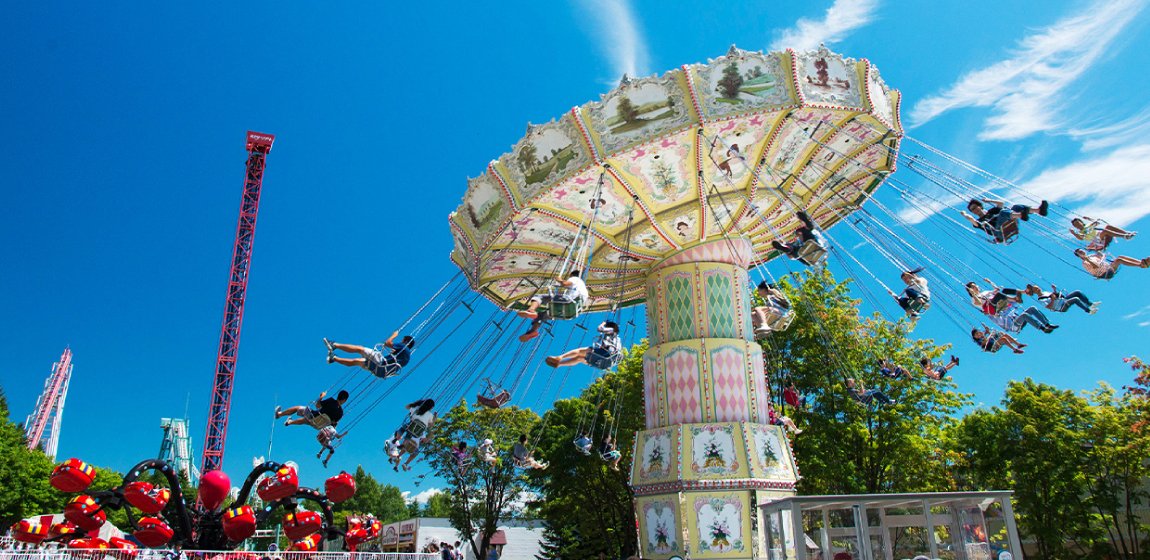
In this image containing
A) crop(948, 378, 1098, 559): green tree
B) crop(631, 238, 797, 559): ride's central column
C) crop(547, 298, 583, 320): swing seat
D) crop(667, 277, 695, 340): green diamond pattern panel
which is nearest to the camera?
crop(547, 298, 583, 320): swing seat

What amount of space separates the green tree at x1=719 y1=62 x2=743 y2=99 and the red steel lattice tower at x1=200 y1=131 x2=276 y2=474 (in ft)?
149

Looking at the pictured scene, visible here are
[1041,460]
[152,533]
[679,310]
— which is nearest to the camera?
[152,533]

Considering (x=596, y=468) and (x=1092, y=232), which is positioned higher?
(x=1092, y=232)

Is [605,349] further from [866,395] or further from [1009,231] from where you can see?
[866,395]

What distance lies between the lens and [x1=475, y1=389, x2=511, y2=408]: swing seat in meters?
15.6

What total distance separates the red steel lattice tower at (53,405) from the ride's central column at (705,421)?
111 metres

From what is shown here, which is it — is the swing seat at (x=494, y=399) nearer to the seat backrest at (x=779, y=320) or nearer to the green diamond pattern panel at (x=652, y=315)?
the green diamond pattern panel at (x=652, y=315)

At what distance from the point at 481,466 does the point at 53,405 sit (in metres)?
101

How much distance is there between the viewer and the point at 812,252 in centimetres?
1076

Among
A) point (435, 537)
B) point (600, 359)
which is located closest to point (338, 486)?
point (600, 359)

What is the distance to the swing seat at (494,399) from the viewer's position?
1562cm

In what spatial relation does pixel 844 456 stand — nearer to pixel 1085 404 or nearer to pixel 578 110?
pixel 1085 404

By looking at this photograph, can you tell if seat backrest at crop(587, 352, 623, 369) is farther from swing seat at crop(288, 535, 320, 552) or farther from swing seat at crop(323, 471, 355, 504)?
swing seat at crop(288, 535, 320, 552)

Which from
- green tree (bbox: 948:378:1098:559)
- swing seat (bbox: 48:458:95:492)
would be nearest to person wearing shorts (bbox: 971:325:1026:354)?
green tree (bbox: 948:378:1098:559)
